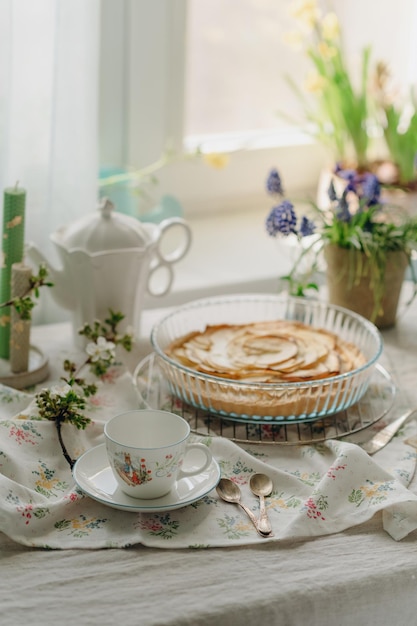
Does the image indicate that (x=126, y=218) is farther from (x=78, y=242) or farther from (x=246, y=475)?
(x=246, y=475)

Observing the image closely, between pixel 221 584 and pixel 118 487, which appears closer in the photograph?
pixel 221 584

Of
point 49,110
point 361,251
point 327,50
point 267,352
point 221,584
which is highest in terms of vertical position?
point 327,50

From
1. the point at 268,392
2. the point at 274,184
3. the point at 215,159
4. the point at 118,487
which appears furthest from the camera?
the point at 215,159

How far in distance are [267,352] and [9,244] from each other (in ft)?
1.20

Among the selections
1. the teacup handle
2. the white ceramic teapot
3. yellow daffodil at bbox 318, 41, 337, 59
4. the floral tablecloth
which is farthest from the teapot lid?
yellow daffodil at bbox 318, 41, 337, 59

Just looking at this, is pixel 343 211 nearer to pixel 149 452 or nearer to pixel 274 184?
pixel 274 184

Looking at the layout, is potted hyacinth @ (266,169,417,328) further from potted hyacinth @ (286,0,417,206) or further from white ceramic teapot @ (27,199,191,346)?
potted hyacinth @ (286,0,417,206)

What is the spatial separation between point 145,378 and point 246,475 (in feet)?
0.91

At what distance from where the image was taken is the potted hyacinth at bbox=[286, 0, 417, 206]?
2.00 m

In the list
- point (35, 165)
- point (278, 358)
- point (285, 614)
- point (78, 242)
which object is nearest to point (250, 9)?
point (35, 165)

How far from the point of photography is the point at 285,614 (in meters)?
0.84

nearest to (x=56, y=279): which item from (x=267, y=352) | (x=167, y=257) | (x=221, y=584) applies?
(x=167, y=257)

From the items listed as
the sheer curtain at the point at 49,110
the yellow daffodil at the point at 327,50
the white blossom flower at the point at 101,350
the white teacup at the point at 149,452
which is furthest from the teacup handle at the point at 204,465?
the yellow daffodil at the point at 327,50

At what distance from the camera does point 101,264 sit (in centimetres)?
126
